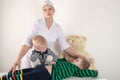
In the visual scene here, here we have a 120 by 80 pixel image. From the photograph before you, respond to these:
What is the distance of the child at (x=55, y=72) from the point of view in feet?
5.66

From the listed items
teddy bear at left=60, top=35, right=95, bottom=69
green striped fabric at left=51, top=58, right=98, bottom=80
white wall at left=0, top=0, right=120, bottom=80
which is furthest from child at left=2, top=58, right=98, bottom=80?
white wall at left=0, top=0, right=120, bottom=80

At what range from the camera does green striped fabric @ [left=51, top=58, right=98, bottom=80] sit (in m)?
1.88

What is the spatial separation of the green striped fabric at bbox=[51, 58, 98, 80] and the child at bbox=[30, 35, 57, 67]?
0.10 metres

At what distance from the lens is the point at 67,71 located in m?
1.96

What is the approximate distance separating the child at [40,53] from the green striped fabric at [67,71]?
103 mm

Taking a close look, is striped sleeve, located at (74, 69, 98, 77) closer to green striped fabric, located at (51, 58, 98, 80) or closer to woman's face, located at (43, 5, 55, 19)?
green striped fabric, located at (51, 58, 98, 80)

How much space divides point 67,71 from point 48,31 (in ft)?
1.52

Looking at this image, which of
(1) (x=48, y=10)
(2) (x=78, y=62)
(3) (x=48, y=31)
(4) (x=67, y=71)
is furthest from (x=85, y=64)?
(1) (x=48, y=10)

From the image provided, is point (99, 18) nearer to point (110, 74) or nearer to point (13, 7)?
point (110, 74)

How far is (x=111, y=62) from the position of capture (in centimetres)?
245

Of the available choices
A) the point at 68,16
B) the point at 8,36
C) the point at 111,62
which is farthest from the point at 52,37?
the point at 111,62

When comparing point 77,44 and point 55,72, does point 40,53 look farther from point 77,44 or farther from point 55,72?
point 77,44

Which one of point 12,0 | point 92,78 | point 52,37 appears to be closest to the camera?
point 92,78

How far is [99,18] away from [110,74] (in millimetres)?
613
